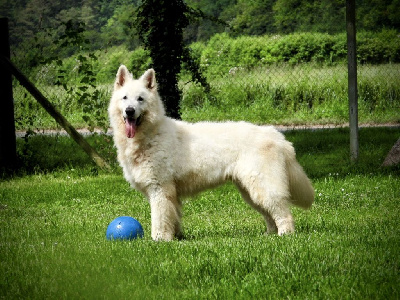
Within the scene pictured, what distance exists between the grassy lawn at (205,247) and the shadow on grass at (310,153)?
0.43 meters

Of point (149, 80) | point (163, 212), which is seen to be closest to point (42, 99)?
point (149, 80)

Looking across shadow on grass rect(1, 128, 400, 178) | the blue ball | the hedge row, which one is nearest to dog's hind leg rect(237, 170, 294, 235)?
the blue ball

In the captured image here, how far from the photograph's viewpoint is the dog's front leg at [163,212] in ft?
19.5

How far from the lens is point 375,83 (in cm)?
1683

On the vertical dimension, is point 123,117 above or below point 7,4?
below

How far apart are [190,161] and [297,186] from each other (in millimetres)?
1152

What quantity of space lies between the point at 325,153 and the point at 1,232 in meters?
6.94

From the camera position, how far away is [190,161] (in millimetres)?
6117

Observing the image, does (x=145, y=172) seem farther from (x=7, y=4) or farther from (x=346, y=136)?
(x=7, y=4)

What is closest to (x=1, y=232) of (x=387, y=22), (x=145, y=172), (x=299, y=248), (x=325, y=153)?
(x=145, y=172)

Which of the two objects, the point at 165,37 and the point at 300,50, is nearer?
the point at 165,37

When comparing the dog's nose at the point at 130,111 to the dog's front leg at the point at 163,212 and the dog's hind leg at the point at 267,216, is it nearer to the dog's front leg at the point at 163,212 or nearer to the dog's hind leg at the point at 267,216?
the dog's front leg at the point at 163,212

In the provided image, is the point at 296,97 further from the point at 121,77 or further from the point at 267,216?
the point at 121,77

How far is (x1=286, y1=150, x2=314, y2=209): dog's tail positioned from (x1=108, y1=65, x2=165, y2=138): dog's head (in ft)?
4.80
